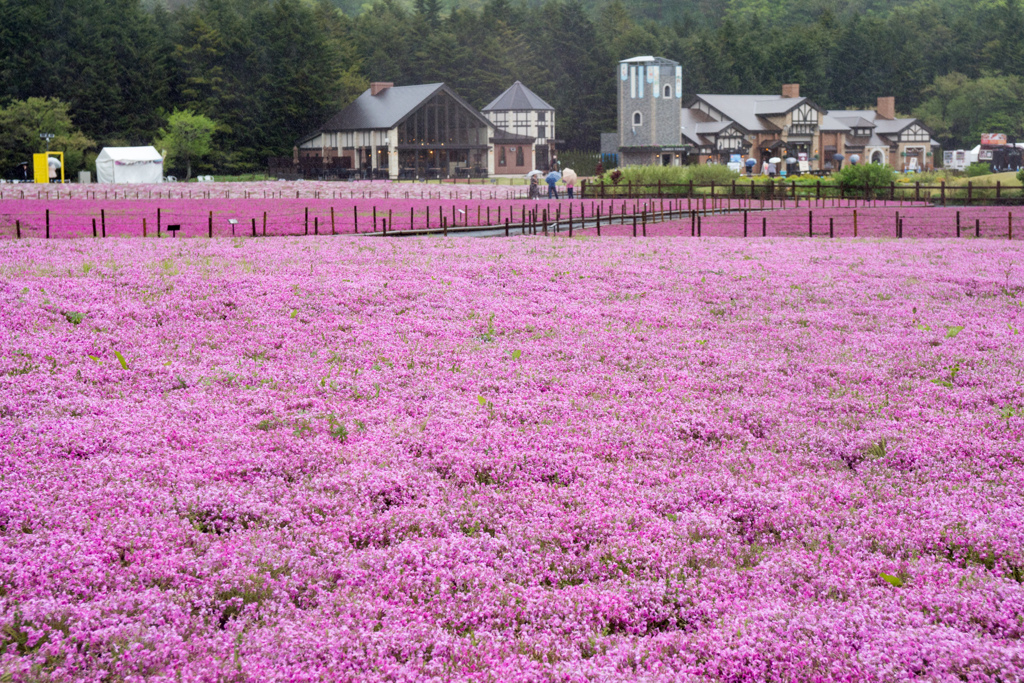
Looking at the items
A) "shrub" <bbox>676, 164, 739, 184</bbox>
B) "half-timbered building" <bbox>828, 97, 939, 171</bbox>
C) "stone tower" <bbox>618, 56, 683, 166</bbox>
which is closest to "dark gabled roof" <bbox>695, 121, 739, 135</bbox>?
"stone tower" <bbox>618, 56, 683, 166</bbox>

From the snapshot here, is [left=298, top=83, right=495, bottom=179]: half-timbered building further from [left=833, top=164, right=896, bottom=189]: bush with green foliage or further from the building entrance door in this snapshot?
[left=833, top=164, right=896, bottom=189]: bush with green foliage

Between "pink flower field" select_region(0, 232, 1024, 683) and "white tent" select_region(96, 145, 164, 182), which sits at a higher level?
"white tent" select_region(96, 145, 164, 182)

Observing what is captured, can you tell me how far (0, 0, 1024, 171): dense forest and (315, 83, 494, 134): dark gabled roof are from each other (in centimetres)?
642

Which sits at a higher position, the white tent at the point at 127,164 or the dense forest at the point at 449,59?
the dense forest at the point at 449,59

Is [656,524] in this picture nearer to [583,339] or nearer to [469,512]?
[469,512]

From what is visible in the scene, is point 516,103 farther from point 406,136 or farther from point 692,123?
point 692,123

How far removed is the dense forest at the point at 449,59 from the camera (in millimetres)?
95688

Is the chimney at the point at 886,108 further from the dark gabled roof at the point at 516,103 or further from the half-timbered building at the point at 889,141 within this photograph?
the dark gabled roof at the point at 516,103

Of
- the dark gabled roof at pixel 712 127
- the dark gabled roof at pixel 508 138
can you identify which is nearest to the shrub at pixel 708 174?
the dark gabled roof at pixel 508 138

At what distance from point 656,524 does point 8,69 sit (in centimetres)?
10366

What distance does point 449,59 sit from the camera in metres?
119

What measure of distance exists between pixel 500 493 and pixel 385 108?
89895 millimetres

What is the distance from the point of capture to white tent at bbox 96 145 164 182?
3019 inches

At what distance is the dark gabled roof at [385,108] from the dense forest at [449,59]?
6416mm
